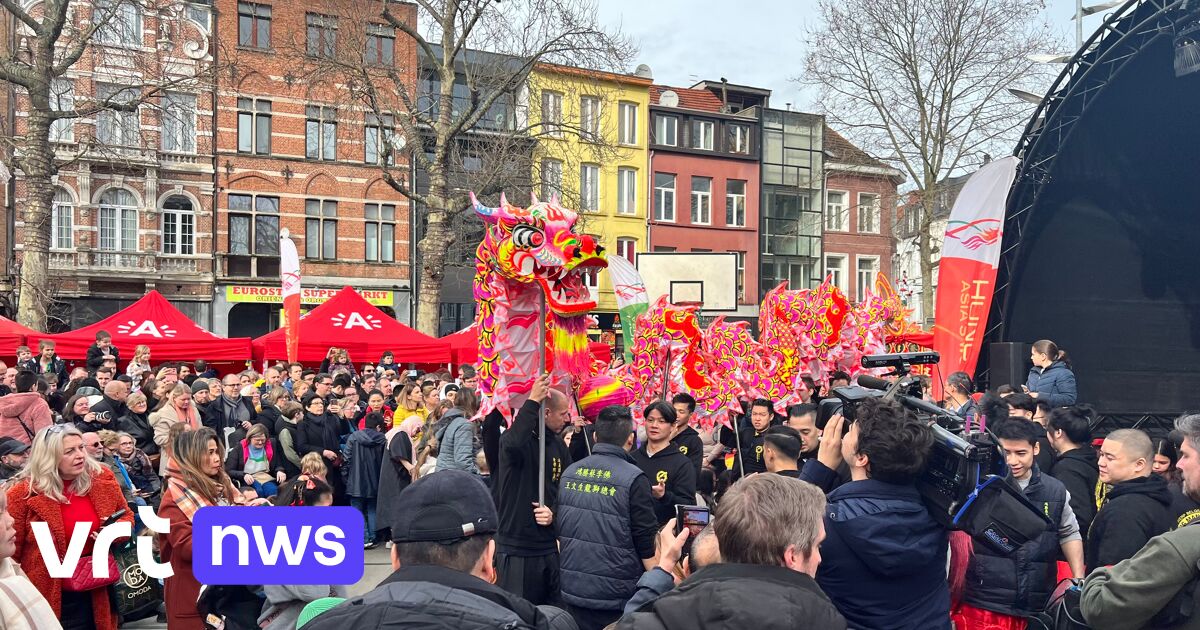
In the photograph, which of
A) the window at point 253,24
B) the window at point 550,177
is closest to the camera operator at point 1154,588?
the window at point 550,177

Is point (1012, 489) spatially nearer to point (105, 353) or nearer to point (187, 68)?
point (105, 353)

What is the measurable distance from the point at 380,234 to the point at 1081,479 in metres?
26.7

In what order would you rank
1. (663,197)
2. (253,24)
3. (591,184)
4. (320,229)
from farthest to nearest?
Answer: (663,197)
(591,184)
(320,229)
(253,24)

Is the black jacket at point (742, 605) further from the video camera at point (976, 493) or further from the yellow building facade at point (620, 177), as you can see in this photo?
the yellow building facade at point (620, 177)

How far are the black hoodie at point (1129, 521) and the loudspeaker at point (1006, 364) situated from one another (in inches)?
302

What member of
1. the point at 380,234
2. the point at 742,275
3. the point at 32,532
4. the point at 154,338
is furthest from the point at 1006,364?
the point at 742,275

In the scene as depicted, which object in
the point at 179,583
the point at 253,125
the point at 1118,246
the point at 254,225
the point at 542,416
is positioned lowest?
the point at 179,583

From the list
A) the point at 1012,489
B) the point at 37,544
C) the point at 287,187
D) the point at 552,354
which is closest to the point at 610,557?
the point at 552,354

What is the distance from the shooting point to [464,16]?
19.3m

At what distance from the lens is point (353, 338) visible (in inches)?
654

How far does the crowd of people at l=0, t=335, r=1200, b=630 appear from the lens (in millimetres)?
2158

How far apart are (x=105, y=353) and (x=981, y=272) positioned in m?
11.1

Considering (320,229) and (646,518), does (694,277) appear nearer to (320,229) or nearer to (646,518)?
(320,229)

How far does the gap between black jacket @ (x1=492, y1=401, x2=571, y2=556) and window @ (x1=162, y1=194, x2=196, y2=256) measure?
82.3 feet
